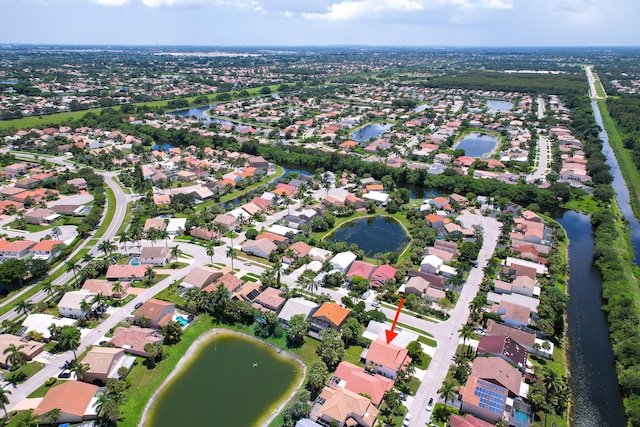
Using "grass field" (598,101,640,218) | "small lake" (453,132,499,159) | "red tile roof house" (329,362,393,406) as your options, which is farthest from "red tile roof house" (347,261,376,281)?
"small lake" (453,132,499,159)

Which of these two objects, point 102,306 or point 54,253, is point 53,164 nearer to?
point 54,253

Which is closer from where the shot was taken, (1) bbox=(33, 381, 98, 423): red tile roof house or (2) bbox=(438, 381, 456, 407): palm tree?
(1) bbox=(33, 381, 98, 423): red tile roof house

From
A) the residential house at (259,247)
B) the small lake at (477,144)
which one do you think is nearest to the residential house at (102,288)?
the residential house at (259,247)

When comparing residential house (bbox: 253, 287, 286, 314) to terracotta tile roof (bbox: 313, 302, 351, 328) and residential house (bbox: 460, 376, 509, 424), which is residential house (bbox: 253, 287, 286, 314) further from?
residential house (bbox: 460, 376, 509, 424)

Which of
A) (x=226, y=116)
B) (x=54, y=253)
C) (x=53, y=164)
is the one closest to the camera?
(x=54, y=253)

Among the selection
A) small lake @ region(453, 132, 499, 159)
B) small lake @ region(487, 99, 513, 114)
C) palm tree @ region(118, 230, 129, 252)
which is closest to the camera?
palm tree @ region(118, 230, 129, 252)

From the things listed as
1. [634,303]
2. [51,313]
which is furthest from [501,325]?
[51,313]

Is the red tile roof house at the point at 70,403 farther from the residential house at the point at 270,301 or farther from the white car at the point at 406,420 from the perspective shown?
the white car at the point at 406,420
